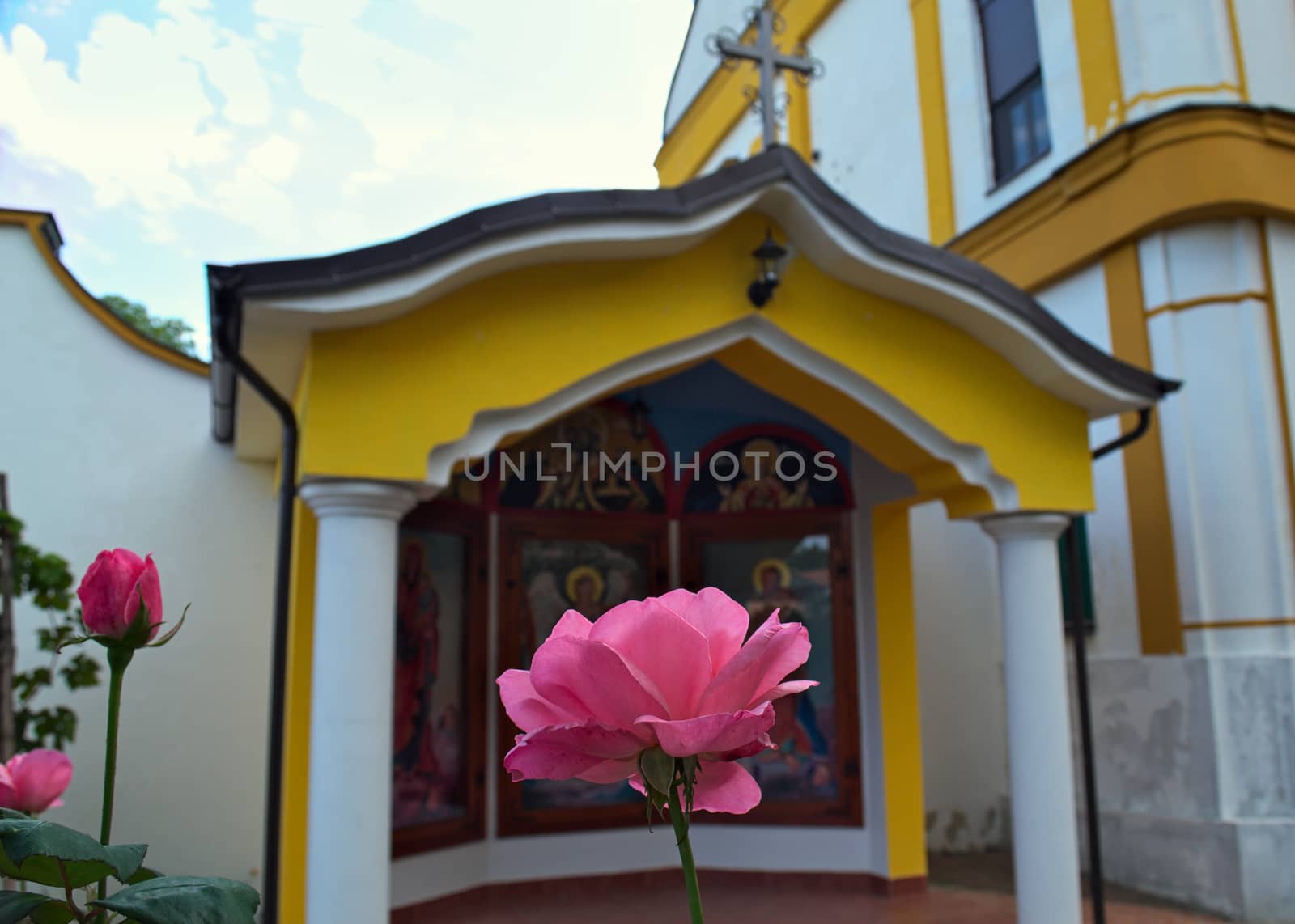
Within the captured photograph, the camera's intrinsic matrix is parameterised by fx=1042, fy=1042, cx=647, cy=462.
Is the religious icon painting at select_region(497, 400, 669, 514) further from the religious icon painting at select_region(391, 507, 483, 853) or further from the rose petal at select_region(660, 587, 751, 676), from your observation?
the rose petal at select_region(660, 587, 751, 676)

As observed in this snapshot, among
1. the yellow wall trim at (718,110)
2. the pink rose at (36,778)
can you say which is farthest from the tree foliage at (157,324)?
the pink rose at (36,778)

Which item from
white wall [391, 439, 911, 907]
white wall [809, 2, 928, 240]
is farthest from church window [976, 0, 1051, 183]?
white wall [391, 439, 911, 907]

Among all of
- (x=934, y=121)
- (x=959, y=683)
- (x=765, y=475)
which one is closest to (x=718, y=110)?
(x=934, y=121)

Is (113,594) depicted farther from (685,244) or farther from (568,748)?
(685,244)

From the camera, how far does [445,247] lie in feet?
15.1

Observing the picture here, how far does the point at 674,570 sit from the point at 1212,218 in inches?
187

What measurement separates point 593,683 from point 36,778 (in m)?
1.02

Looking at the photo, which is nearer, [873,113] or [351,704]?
[351,704]

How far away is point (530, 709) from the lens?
84 centimetres

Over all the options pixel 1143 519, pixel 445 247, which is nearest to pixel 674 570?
pixel 1143 519

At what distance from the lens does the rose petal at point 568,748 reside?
2.58 ft

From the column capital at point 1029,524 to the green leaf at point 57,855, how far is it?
564cm

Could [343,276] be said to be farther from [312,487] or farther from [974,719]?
[974,719]

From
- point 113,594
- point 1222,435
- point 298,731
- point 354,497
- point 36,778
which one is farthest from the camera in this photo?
point 1222,435
